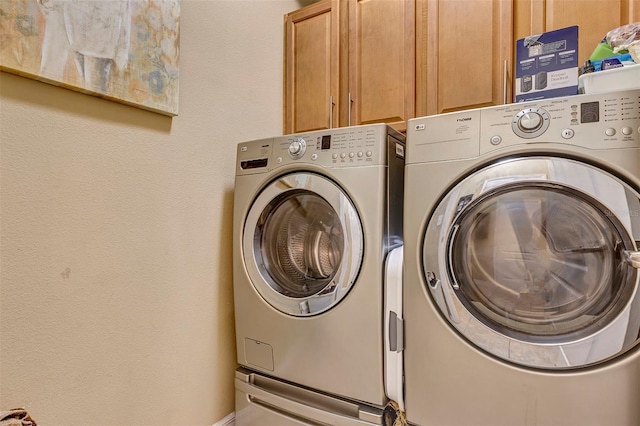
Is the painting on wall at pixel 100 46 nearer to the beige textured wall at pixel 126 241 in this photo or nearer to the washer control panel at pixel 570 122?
the beige textured wall at pixel 126 241

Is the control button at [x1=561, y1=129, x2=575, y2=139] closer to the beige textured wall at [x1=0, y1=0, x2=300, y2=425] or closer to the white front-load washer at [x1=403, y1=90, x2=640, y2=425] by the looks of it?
the white front-load washer at [x1=403, y1=90, x2=640, y2=425]

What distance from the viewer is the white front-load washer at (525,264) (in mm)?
775

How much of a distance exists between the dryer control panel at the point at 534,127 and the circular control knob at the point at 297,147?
1.23 feet

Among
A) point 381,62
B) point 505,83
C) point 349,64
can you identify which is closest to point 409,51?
point 381,62

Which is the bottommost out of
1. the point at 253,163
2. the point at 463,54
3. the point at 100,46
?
the point at 253,163

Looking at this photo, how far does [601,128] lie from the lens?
793 mm

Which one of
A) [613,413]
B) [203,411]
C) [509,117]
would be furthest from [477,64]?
[203,411]

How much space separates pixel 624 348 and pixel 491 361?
276mm

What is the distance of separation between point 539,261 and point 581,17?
913 mm

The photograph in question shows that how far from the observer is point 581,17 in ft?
3.84

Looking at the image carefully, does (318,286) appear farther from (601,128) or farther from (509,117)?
(601,128)

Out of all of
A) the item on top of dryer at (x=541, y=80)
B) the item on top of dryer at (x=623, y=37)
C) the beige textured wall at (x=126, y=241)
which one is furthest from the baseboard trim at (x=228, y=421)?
the item on top of dryer at (x=623, y=37)

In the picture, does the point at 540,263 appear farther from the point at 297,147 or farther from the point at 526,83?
the point at 297,147

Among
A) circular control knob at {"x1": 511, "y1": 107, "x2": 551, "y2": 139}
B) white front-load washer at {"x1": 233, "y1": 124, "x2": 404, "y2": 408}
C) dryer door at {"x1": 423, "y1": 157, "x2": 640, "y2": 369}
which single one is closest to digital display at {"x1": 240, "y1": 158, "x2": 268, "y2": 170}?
white front-load washer at {"x1": 233, "y1": 124, "x2": 404, "y2": 408}
